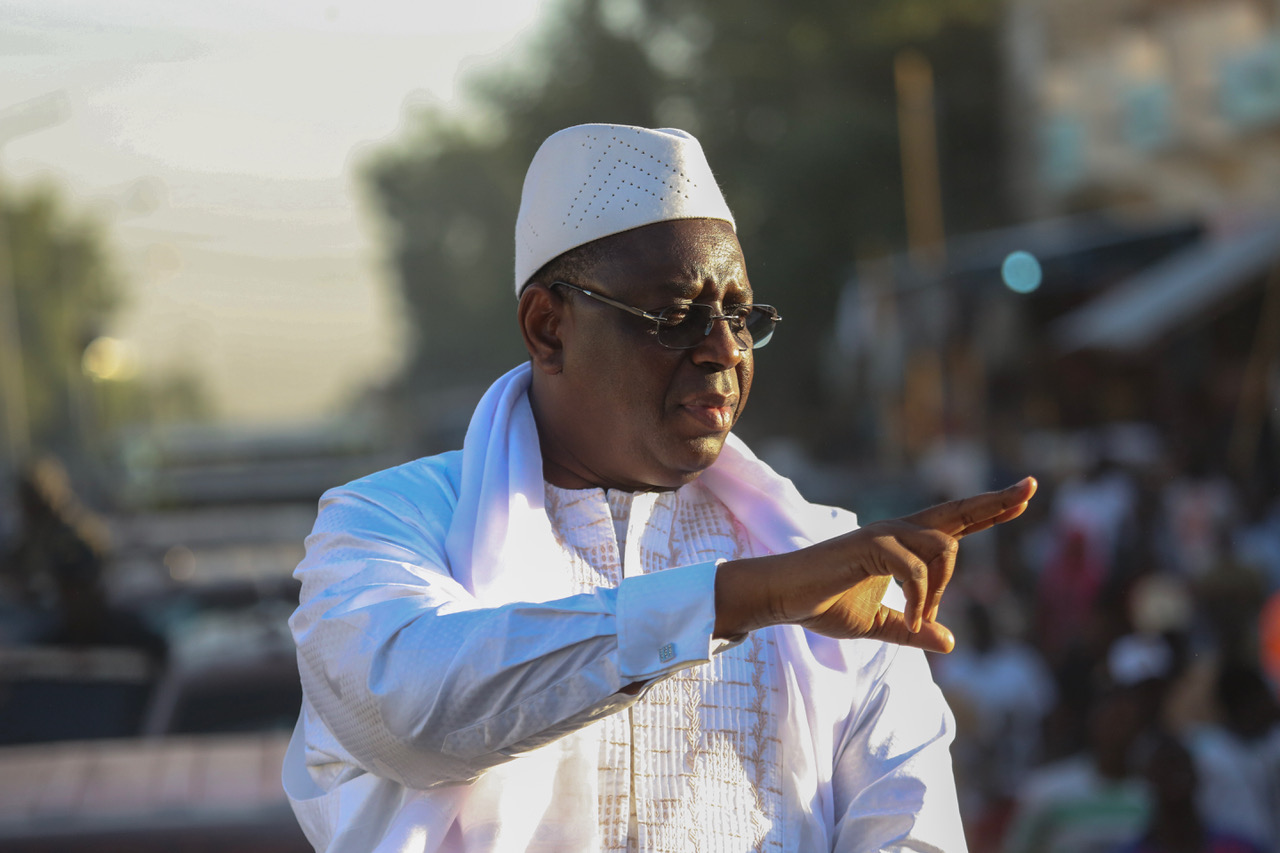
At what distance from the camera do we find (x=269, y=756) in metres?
5.05

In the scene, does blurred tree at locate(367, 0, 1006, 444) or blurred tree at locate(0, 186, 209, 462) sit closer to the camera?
blurred tree at locate(367, 0, 1006, 444)

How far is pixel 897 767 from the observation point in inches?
84.0

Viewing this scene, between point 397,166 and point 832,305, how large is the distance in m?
38.2

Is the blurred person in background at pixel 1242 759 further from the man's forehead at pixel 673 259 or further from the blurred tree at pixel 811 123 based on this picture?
the blurred tree at pixel 811 123

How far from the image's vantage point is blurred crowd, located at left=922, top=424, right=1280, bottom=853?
204 inches

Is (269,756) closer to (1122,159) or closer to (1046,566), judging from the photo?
(1046,566)

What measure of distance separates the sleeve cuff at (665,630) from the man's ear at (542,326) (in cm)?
62

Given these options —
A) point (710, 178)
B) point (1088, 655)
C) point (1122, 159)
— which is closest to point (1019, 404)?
point (1122, 159)

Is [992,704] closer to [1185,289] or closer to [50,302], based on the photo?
[1185,289]

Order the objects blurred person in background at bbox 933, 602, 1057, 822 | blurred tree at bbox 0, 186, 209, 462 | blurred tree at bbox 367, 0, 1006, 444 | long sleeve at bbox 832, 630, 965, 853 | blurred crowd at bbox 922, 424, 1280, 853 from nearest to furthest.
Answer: long sleeve at bbox 832, 630, 965, 853 → blurred crowd at bbox 922, 424, 1280, 853 → blurred person in background at bbox 933, 602, 1057, 822 → blurred tree at bbox 367, 0, 1006, 444 → blurred tree at bbox 0, 186, 209, 462

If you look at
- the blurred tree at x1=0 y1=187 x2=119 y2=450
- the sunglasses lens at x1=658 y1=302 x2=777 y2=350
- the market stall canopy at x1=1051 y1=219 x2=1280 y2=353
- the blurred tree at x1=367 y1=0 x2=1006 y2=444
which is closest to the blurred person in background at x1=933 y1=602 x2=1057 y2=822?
the sunglasses lens at x1=658 y1=302 x2=777 y2=350

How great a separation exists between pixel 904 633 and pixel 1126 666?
15.6 ft

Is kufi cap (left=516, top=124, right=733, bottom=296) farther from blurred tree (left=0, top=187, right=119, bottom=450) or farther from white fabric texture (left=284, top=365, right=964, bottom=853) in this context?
blurred tree (left=0, top=187, right=119, bottom=450)

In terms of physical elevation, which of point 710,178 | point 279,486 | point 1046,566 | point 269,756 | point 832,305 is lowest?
point 279,486
